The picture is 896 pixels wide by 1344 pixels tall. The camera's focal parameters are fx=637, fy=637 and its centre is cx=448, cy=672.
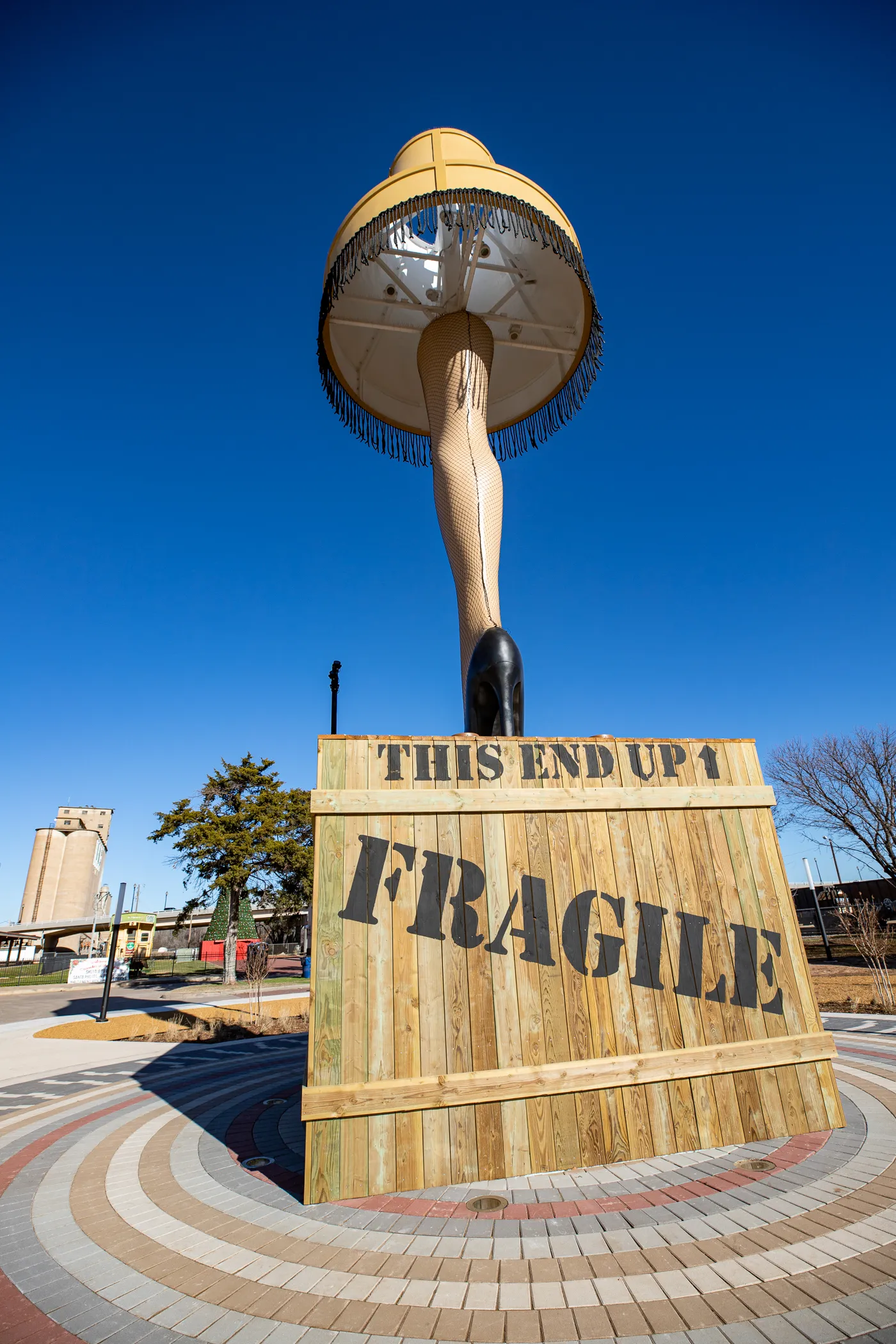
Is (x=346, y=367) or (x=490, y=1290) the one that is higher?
(x=346, y=367)

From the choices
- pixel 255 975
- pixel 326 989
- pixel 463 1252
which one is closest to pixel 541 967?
pixel 326 989

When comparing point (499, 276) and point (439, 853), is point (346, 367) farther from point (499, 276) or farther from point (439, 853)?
point (439, 853)

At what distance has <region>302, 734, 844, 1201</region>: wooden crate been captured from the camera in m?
4.01

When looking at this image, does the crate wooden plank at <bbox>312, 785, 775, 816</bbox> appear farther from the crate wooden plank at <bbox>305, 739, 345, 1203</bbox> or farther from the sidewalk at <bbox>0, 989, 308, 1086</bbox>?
the sidewalk at <bbox>0, 989, 308, 1086</bbox>

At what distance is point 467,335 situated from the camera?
7.82m

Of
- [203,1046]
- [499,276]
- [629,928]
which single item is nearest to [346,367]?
[499,276]

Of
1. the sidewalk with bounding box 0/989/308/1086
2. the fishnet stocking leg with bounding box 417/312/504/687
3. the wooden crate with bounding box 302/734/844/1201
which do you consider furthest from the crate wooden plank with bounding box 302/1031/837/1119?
the sidewalk with bounding box 0/989/308/1086

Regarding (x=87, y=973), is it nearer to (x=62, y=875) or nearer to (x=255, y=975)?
(x=255, y=975)

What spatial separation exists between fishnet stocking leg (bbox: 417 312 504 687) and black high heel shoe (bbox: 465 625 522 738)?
0.43m

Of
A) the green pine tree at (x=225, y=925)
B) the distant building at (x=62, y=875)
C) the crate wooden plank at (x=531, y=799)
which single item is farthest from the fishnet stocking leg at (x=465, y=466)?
the distant building at (x=62, y=875)

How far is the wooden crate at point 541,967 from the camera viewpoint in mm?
4012

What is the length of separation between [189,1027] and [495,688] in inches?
489

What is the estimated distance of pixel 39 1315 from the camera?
2816mm

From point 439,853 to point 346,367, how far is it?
7714 mm
